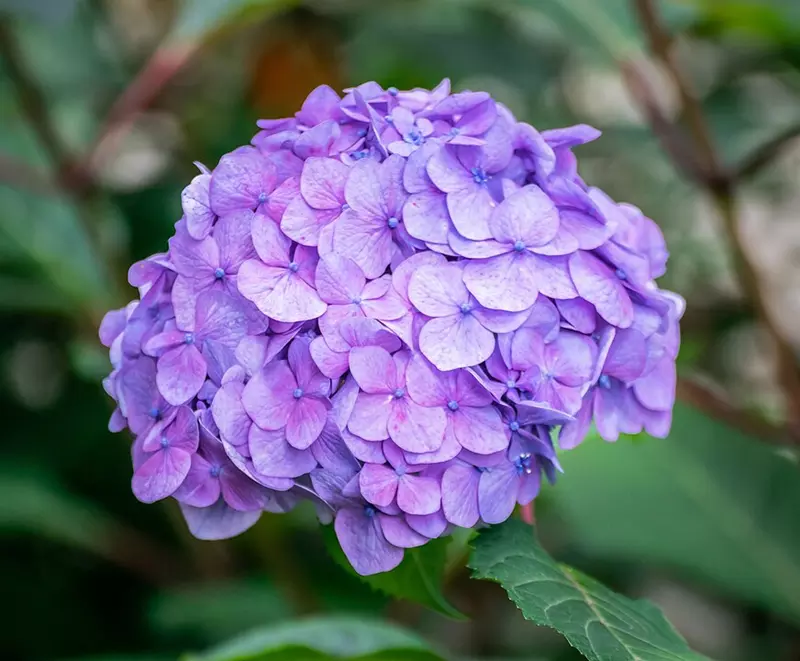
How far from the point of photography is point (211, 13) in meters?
1.12

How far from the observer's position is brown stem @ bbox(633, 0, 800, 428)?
3.24ft

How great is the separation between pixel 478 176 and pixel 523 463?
173 mm

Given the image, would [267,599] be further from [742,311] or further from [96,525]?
[742,311]

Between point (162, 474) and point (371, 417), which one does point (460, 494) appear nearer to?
point (371, 417)

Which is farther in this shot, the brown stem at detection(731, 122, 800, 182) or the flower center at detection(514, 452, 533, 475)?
the brown stem at detection(731, 122, 800, 182)

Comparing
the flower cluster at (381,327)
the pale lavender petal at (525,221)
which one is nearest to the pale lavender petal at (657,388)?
the flower cluster at (381,327)

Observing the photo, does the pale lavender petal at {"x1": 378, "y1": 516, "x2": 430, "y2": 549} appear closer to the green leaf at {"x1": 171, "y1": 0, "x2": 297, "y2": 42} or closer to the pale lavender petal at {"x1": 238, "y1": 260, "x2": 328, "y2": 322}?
the pale lavender petal at {"x1": 238, "y1": 260, "x2": 328, "y2": 322}

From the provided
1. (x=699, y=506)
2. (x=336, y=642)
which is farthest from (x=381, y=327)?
(x=699, y=506)

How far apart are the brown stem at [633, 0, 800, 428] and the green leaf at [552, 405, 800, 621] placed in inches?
3.3

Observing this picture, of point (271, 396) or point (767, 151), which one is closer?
point (271, 396)

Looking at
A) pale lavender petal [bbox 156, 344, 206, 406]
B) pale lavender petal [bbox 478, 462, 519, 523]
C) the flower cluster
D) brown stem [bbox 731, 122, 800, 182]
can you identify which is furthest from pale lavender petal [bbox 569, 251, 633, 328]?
brown stem [bbox 731, 122, 800, 182]

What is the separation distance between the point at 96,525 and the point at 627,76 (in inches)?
36.5

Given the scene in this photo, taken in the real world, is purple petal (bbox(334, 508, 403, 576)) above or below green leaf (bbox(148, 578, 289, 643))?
above

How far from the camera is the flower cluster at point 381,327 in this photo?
1.72 feet
